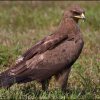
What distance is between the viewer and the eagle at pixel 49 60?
823cm

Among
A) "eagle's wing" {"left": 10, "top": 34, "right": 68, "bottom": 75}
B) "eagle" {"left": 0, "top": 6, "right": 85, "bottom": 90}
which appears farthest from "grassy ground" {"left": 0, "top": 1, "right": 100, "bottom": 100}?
"eagle's wing" {"left": 10, "top": 34, "right": 68, "bottom": 75}

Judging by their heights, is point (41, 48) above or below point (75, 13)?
below

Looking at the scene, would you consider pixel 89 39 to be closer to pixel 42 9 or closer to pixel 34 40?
pixel 34 40

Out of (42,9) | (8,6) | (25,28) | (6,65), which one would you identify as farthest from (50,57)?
(8,6)

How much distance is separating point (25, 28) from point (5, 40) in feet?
8.68

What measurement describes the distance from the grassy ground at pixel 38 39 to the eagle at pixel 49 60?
219mm

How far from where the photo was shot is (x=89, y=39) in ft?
40.0

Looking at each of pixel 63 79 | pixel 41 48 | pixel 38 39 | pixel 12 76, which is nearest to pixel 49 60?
pixel 41 48

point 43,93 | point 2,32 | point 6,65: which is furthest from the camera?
point 2,32

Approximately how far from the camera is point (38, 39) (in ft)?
41.3

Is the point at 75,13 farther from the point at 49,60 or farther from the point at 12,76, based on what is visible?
the point at 12,76

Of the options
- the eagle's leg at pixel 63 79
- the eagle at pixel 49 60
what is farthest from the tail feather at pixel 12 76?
the eagle's leg at pixel 63 79

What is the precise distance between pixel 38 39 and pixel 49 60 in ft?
13.6

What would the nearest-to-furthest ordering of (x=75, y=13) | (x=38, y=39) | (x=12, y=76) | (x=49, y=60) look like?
(x=12, y=76)
(x=49, y=60)
(x=75, y=13)
(x=38, y=39)
